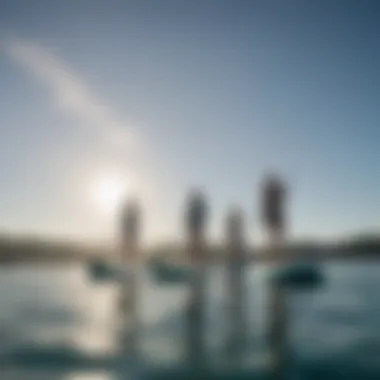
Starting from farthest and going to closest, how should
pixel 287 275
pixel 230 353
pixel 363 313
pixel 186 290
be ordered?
pixel 186 290
pixel 287 275
pixel 363 313
pixel 230 353

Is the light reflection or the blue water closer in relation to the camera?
the light reflection

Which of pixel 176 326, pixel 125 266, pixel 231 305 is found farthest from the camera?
pixel 125 266

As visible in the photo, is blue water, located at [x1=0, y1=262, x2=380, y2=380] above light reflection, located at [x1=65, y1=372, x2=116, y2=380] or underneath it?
above

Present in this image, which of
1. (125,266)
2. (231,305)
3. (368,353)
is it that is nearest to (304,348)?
(368,353)

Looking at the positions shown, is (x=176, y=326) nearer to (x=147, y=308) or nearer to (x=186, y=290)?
(x=147, y=308)

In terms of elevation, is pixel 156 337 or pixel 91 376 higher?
pixel 156 337

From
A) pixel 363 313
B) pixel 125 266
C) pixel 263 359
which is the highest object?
pixel 125 266

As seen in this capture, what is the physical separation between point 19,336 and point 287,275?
52.2 feet

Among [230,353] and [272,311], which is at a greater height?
[272,311]

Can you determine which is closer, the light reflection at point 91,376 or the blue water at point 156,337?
the light reflection at point 91,376

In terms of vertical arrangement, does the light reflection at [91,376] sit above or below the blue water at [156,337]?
below

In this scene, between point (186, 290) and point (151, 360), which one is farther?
point (186, 290)

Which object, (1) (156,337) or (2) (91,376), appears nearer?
(2) (91,376)

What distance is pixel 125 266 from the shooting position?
107ft
